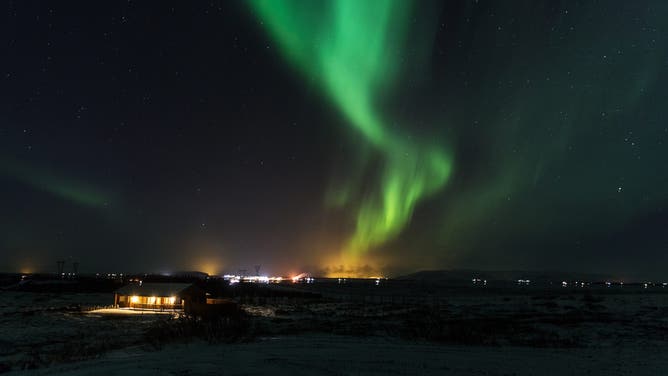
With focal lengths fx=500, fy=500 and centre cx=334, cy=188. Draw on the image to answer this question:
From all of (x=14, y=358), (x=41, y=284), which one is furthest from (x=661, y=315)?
(x=41, y=284)

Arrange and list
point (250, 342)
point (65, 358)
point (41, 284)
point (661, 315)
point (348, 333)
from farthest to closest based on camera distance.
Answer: point (41, 284) < point (661, 315) < point (348, 333) < point (250, 342) < point (65, 358)

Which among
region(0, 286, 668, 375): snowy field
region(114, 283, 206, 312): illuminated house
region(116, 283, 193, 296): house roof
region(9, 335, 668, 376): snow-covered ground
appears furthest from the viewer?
region(116, 283, 193, 296): house roof

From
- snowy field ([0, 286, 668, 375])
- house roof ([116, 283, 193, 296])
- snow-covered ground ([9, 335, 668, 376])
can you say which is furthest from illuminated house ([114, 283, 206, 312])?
snow-covered ground ([9, 335, 668, 376])

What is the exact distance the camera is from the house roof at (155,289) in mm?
60344

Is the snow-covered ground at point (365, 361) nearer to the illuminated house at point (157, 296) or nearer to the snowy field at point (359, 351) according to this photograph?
the snowy field at point (359, 351)

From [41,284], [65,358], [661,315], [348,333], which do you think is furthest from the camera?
[41,284]

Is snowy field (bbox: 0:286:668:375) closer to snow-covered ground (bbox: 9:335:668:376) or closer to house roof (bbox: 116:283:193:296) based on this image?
snow-covered ground (bbox: 9:335:668:376)

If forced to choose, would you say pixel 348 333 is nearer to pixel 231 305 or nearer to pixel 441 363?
pixel 441 363

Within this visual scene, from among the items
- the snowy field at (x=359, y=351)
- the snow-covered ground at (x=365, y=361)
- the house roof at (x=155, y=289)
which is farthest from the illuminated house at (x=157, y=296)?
the snow-covered ground at (x=365, y=361)

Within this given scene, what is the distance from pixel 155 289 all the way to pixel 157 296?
1.43m

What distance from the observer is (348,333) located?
102ft

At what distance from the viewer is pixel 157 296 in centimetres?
6009

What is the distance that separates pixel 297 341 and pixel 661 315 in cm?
3633

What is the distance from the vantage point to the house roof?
60.3 m
